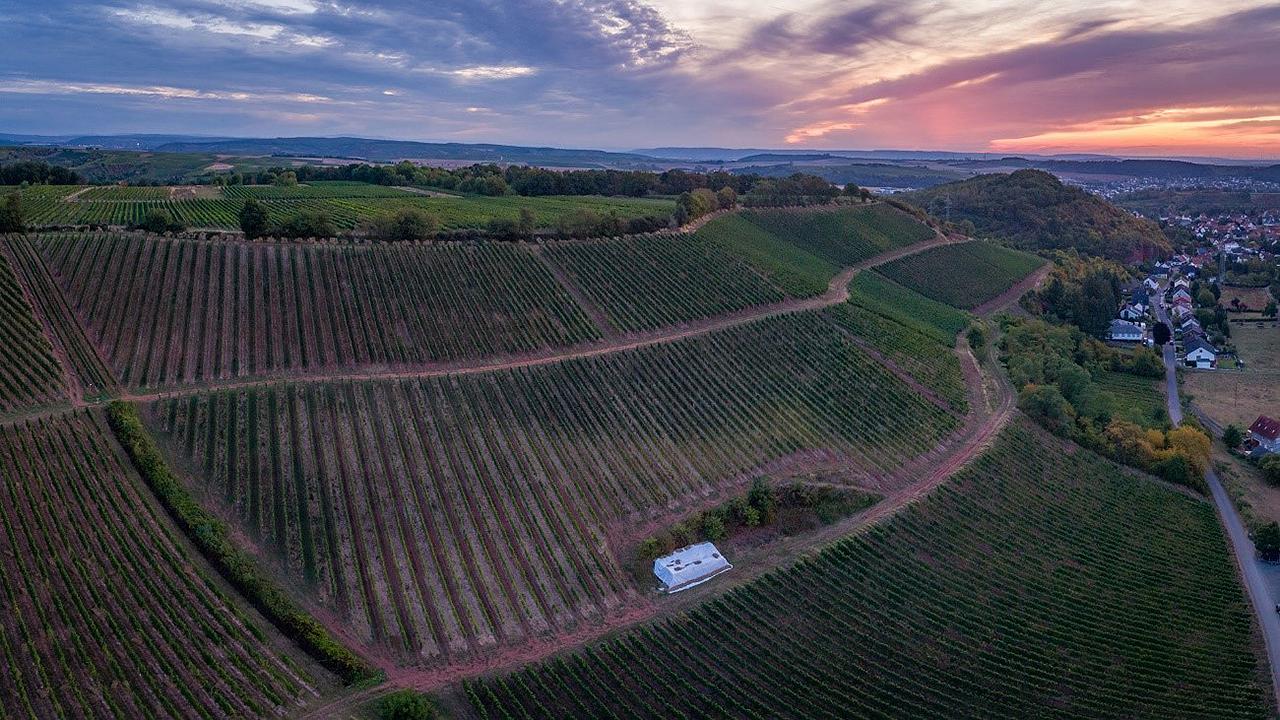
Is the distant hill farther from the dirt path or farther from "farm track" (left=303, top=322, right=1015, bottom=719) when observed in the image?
"farm track" (left=303, top=322, right=1015, bottom=719)

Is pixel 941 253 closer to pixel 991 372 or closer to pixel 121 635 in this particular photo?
pixel 991 372

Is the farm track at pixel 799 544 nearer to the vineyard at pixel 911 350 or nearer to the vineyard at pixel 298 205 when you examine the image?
the vineyard at pixel 911 350

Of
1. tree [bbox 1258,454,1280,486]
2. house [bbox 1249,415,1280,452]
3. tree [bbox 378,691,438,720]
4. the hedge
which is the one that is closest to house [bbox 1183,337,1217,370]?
house [bbox 1249,415,1280,452]

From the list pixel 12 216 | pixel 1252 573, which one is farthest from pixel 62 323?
pixel 1252 573

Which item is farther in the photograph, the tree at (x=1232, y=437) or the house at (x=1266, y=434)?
the tree at (x=1232, y=437)

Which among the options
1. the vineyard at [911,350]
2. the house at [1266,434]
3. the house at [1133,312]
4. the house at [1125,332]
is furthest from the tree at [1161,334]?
the vineyard at [911,350]

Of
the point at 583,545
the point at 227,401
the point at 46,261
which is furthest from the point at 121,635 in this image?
the point at 46,261
